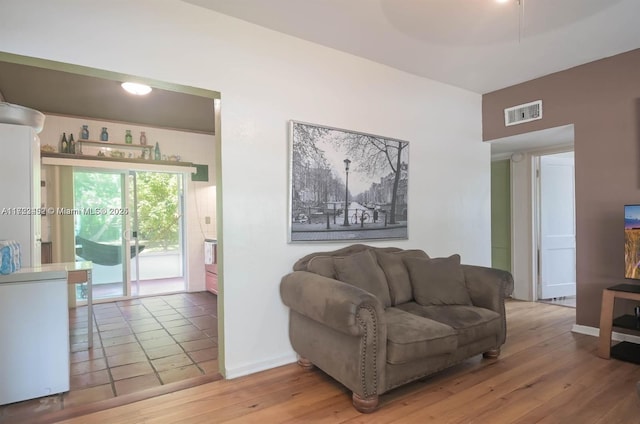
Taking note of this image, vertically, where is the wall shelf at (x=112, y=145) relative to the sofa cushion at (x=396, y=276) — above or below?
above

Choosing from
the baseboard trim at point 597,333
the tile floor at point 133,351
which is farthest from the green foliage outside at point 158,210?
the baseboard trim at point 597,333

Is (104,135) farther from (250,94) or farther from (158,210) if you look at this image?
(250,94)

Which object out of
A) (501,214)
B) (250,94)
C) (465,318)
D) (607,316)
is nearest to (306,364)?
(465,318)

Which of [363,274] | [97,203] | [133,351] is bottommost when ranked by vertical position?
[133,351]

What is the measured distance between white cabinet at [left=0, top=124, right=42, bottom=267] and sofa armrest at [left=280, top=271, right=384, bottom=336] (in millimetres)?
2151

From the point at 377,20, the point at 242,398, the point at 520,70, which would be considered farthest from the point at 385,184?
the point at 242,398

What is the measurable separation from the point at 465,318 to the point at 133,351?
2824 mm

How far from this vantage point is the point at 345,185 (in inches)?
126

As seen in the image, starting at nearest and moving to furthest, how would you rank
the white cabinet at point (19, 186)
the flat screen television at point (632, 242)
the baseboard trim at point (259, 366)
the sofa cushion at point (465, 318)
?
the sofa cushion at point (465, 318)
the baseboard trim at point (259, 366)
the white cabinet at point (19, 186)
the flat screen television at point (632, 242)

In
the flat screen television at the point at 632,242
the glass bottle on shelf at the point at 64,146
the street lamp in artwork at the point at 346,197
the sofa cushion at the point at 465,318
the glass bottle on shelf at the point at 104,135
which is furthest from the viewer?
the glass bottle on shelf at the point at 104,135

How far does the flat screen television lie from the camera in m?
2.96

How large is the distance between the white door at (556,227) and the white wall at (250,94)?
227 cm

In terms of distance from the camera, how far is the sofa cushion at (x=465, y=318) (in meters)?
2.48

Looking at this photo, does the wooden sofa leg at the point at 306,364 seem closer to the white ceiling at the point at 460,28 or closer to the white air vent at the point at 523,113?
the white ceiling at the point at 460,28
